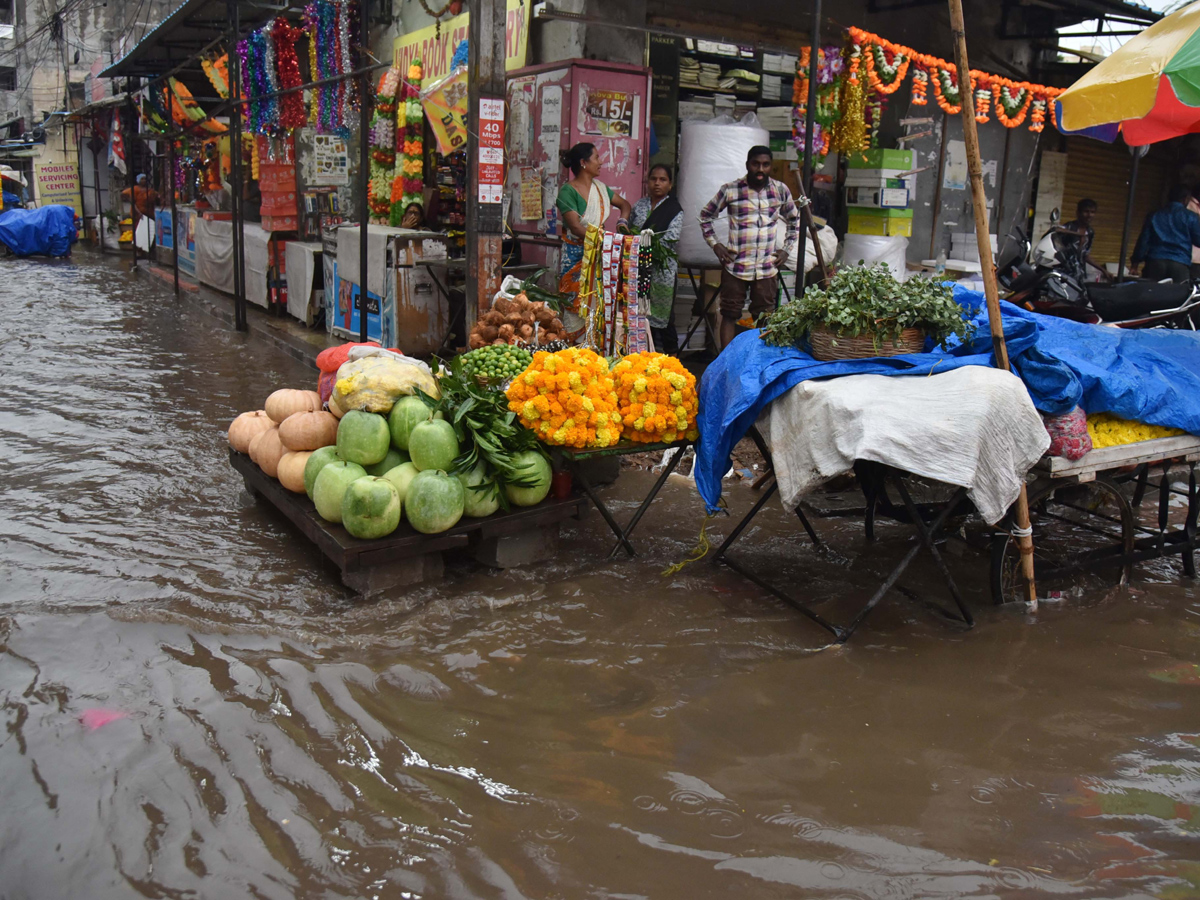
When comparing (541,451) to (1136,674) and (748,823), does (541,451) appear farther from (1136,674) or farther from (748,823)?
(1136,674)

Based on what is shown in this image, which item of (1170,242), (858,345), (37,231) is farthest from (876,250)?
(37,231)

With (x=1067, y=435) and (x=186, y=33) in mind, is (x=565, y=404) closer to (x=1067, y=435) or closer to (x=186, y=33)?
(x=1067, y=435)

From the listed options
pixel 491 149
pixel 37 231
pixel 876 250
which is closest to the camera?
pixel 491 149

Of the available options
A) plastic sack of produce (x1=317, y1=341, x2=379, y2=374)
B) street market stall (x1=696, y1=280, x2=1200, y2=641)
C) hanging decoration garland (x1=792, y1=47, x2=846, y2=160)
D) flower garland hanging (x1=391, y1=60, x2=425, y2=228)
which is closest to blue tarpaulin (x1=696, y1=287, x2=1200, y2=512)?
street market stall (x1=696, y1=280, x2=1200, y2=641)

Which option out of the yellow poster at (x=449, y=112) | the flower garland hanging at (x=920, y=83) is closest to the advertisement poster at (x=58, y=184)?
the yellow poster at (x=449, y=112)

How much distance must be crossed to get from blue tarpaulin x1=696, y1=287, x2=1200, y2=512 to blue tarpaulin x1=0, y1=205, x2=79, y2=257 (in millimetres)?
24437

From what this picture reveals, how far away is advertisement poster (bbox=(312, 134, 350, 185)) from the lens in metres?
13.6

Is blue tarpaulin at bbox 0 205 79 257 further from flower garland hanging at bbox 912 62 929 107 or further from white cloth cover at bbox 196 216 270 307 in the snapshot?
flower garland hanging at bbox 912 62 929 107

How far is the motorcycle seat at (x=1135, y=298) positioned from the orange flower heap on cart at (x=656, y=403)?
3.58 m

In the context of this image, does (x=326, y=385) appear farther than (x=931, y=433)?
Yes

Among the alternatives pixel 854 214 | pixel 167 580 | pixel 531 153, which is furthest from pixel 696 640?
pixel 854 214

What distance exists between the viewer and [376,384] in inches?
198

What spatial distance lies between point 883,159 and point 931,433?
7.92 m

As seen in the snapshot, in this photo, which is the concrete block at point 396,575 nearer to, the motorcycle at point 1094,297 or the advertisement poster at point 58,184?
the motorcycle at point 1094,297
